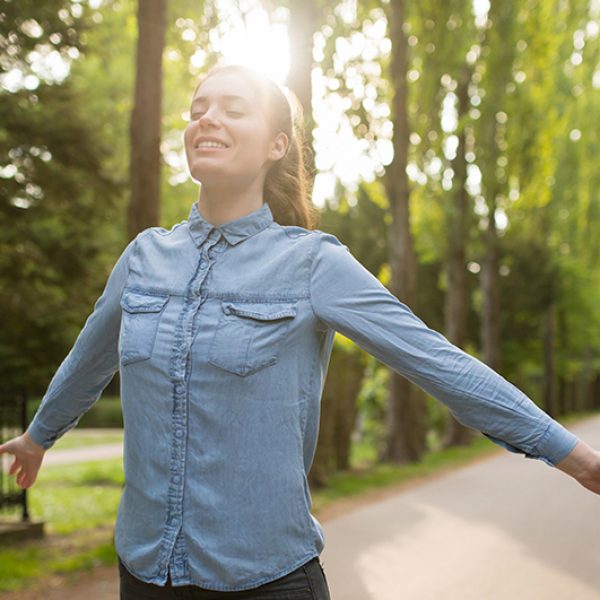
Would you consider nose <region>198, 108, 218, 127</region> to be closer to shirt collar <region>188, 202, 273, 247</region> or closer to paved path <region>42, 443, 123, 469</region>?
shirt collar <region>188, 202, 273, 247</region>

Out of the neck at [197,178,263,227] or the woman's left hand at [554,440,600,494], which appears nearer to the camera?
the woman's left hand at [554,440,600,494]

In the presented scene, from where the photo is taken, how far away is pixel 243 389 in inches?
72.7

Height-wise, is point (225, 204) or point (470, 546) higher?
point (225, 204)

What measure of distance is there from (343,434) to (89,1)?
25.2 ft

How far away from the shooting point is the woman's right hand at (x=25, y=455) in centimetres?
235

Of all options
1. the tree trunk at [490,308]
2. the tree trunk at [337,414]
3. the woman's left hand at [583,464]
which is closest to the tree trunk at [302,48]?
the tree trunk at [337,414]

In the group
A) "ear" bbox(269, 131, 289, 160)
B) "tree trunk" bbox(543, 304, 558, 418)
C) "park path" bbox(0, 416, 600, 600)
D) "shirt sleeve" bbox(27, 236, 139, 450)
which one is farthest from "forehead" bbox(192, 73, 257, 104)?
"tree trunk" bbox(543, 304, 558, 418)

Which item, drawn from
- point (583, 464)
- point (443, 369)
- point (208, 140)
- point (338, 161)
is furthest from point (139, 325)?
point (338, 161)

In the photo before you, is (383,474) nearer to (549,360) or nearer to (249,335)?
(249,335)

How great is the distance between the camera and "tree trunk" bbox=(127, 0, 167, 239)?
8695 millimetres

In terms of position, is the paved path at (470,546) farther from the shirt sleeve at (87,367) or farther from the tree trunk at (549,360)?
the tree trunk at (549,360)

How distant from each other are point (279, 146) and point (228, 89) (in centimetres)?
18

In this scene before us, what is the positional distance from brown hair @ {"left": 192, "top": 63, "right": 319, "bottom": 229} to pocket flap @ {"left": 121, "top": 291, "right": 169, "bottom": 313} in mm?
340

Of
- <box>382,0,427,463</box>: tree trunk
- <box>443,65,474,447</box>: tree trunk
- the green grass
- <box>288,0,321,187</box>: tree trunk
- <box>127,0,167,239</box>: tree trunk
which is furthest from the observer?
<box>443,65,474,447</box>: tree trunk
